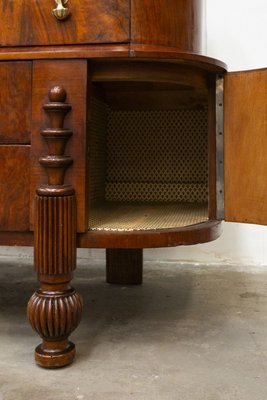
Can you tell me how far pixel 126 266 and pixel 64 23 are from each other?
678 mm

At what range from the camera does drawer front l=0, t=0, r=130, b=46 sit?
29.9 inches

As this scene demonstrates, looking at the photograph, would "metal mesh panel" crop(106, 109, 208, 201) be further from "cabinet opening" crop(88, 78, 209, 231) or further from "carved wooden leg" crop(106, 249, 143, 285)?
"carved wooden leg" crop(106, 249, 143, 285)

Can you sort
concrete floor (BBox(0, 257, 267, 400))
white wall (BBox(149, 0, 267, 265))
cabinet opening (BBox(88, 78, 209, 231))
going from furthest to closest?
1. white wall (BBox(149, 0, 267, 265))
2. cabinet opening (BBox(88, 78, 209, 231))
3. concrete floor (BBox(0, 257, 267, 400))

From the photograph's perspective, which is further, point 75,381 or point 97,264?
point 97,264

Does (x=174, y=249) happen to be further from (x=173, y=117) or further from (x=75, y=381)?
(x=75, y=381)

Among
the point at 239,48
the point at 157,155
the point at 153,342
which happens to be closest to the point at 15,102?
the point at 153,342

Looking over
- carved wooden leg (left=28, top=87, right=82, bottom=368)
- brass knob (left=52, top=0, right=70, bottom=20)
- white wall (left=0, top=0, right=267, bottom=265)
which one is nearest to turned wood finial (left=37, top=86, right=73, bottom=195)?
carved wooden leg (left=28, top=87, right=82, bottom=368)

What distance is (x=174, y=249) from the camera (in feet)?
5.13

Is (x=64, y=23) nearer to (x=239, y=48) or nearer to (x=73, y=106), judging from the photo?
(x=73, y=106)

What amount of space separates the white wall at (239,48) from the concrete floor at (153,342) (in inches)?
6.7

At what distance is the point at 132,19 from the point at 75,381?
55cm

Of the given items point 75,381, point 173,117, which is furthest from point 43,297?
point 173,117

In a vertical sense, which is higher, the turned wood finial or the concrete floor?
the turned wood finial

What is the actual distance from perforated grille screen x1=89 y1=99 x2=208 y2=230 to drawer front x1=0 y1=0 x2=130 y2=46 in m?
0.42
